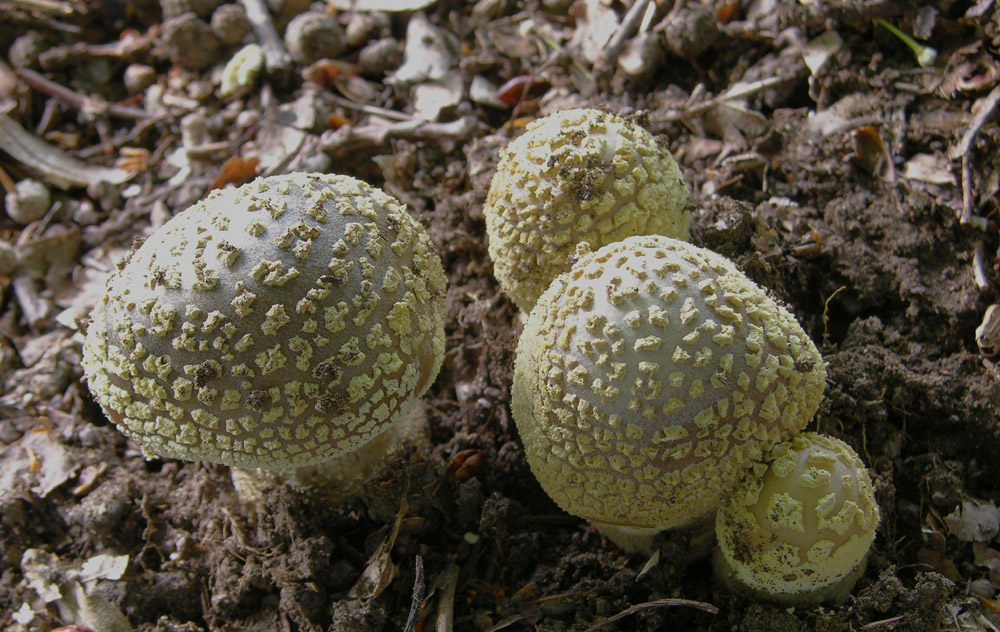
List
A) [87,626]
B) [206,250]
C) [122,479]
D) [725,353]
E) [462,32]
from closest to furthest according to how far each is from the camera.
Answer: [725,353]
[206,250]
[87,626]
[122,479]
[462,32]

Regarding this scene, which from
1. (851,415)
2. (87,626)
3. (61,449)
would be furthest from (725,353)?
(61,449)

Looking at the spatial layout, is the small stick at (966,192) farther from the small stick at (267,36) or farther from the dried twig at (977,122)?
the small stick at (267,36)

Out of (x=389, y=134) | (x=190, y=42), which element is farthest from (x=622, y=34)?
(x=190, y=42)

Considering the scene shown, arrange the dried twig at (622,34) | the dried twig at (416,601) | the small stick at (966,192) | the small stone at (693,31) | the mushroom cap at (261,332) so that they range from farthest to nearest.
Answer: the dried twig at (622,34) < the small stone at (693,31) < the small stick at (966,192) < the dried twig at (416,601) < the mushroom cap at (261,332)

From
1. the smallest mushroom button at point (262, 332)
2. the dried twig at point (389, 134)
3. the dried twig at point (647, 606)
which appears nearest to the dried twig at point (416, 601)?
the smallest mushroom button at point (262, 332)

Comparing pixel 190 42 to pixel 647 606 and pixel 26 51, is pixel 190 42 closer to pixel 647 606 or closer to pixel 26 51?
pixel 26 51

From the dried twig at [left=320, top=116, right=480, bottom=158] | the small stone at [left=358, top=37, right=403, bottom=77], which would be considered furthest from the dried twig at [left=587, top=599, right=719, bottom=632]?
the small stone at [left=358, top=37, right=403, bottom=77]

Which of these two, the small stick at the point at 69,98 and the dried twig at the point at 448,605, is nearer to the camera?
the dried twig at the point at 448,605

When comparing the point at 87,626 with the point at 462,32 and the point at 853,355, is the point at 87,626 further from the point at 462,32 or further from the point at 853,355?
the point at 462,32
